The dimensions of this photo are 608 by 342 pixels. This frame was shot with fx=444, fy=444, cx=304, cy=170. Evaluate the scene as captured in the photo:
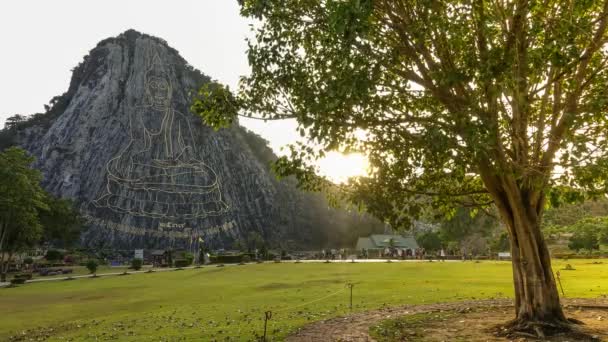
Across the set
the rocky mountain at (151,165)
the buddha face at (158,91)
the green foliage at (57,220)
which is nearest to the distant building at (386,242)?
the rocky mountain at (151,165)

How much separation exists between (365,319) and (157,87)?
12371 centimetres

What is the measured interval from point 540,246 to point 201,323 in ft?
33.2

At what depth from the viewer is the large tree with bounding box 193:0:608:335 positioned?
857cm

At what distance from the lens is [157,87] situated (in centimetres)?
12569

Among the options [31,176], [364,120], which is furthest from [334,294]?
[31,176]

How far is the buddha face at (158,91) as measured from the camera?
124 metres

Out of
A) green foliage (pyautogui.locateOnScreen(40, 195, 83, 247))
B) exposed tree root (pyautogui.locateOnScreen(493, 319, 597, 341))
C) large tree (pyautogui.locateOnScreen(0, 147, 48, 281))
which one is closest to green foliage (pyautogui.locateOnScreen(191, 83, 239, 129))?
exposed tree root (pyautogui.locateOnScreen(493, 319, 597, 341))

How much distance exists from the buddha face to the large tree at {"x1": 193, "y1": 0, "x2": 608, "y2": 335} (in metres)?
119

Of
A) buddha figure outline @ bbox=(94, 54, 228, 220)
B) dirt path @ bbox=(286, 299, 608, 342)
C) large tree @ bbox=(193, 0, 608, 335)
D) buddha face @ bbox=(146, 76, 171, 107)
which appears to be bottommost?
dirt path @ bbox=(286, 299, 608, 342)

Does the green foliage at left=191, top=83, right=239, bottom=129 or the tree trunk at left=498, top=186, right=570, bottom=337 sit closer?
the tree trunk at left=498, top=186, right=570, bottom=337

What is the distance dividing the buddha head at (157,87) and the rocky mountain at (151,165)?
0.29 meters

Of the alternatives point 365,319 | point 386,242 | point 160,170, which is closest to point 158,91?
point 160,170

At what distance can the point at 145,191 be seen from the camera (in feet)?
350

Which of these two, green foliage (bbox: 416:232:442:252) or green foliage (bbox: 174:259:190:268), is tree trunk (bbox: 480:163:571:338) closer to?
green foliage (bbox: 174:259:190:268)
